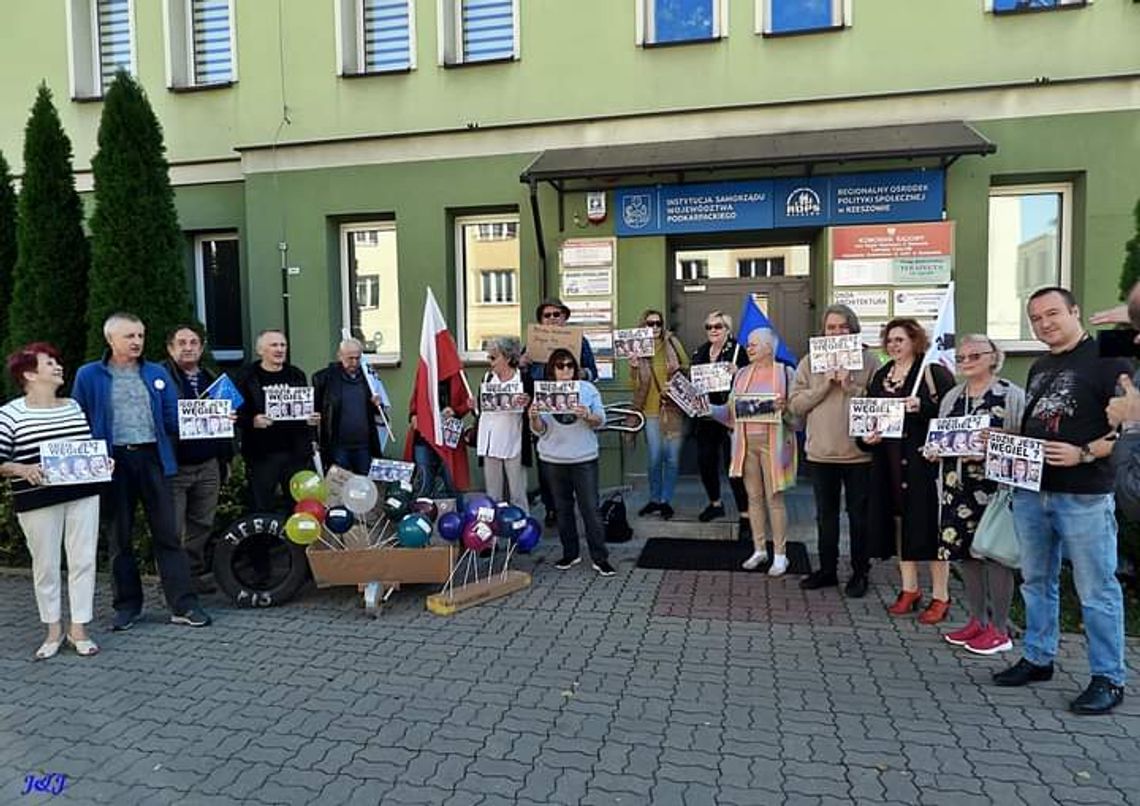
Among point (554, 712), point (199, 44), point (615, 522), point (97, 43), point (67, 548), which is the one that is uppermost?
point (97, 43)

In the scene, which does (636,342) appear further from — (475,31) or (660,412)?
(475,31)

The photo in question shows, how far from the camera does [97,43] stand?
1054 centimetres

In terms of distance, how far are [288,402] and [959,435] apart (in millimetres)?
4538

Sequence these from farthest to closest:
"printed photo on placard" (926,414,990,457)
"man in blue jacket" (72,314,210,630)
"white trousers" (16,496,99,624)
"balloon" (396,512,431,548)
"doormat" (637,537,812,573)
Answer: "doormat" (637,537,812,573) → "balloon" (396,512,431,548) → "man in blue jacket" (72,314,210,630) → "white trousers" (16,496,99,624) → "printed photo on placard" (926,414,990,457)

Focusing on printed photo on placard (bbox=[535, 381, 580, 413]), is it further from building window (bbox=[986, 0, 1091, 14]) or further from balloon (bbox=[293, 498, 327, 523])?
building window (bbox=[986, 0, 1091, 14])

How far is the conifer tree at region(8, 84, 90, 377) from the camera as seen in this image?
308 inches

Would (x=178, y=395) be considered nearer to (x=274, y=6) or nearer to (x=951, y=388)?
(x=951, y=388)

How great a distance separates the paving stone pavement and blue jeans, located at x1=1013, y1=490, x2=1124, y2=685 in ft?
1.19

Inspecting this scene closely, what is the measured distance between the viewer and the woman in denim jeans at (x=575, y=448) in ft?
20.5

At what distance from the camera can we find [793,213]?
8406 millimetres

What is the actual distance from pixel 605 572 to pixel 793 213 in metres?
4.39

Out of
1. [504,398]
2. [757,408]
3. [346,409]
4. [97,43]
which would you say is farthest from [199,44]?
[757,408]

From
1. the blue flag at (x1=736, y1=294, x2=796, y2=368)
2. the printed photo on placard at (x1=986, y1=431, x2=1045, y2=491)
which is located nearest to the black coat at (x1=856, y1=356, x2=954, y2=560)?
the printed photo on placard at (x1=986, y1=431, x2=1045, y2=491)

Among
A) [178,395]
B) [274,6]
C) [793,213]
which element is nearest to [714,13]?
[793,213]
